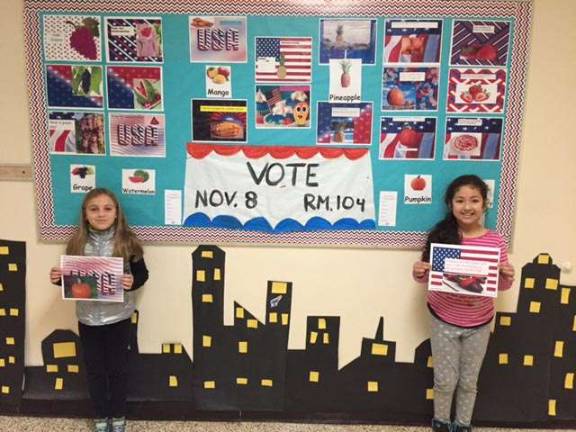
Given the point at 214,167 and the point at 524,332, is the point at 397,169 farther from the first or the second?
the point at 524,332

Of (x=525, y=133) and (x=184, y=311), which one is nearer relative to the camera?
(x=525, y=133)

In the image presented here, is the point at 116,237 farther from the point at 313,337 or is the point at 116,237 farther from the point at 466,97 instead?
the point at 466,97


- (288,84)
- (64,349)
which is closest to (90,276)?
(64,349)

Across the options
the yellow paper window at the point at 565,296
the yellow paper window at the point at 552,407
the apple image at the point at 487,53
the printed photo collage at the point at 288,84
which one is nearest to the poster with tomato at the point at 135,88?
the printed photo collage at the point at 288,84

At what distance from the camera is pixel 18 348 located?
2324mm

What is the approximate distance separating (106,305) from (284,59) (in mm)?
1300

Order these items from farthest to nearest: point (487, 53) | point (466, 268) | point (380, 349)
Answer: point (380, 349)
point (487, 53)
point (466, 268)

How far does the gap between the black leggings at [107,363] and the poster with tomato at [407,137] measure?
1387 millimetres

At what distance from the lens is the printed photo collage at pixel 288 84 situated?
2066 millimetres

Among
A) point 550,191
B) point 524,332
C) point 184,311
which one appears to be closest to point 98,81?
point 184,311

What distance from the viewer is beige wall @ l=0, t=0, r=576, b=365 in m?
2.12

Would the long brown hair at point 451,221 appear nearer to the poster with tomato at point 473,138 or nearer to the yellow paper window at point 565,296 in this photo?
the poster with tomato at point 473,138

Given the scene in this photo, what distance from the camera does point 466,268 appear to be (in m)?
1.96

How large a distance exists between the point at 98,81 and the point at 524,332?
222cm
